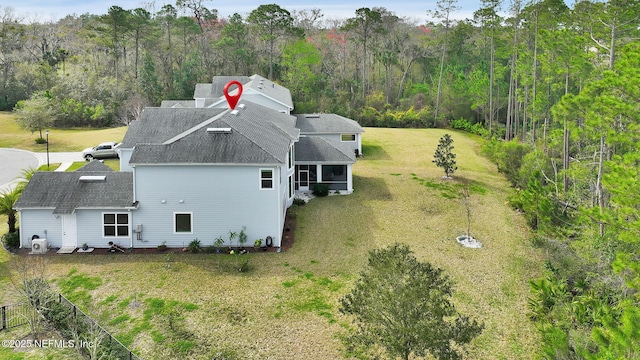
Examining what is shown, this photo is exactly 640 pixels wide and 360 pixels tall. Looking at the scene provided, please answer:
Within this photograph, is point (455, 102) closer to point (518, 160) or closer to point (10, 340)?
point (518, 160)

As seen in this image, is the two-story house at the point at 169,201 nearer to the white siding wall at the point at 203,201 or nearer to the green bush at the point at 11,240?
the white siding wall at the point at 203,201

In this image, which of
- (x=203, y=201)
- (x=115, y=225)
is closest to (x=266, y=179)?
(x=203, y=201)

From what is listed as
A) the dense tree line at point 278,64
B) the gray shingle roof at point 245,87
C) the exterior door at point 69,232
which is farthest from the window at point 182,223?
the dense tree line at point 278,64

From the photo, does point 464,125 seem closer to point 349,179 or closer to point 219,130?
point 349,179

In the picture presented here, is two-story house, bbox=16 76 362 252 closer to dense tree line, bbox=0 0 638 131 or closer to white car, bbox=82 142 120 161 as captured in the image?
white car, bbox=82 142 120 161

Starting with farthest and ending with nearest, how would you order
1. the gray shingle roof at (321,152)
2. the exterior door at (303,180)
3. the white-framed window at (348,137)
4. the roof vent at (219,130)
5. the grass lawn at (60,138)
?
the grass lawn at (60,138) → the white-framed window at (348,137) → the exterior door at (303,180) → the gray shingle roof at (321,152) → the roof vent at (219,130)

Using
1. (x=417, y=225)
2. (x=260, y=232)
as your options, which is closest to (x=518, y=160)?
(x=417, y=225)
